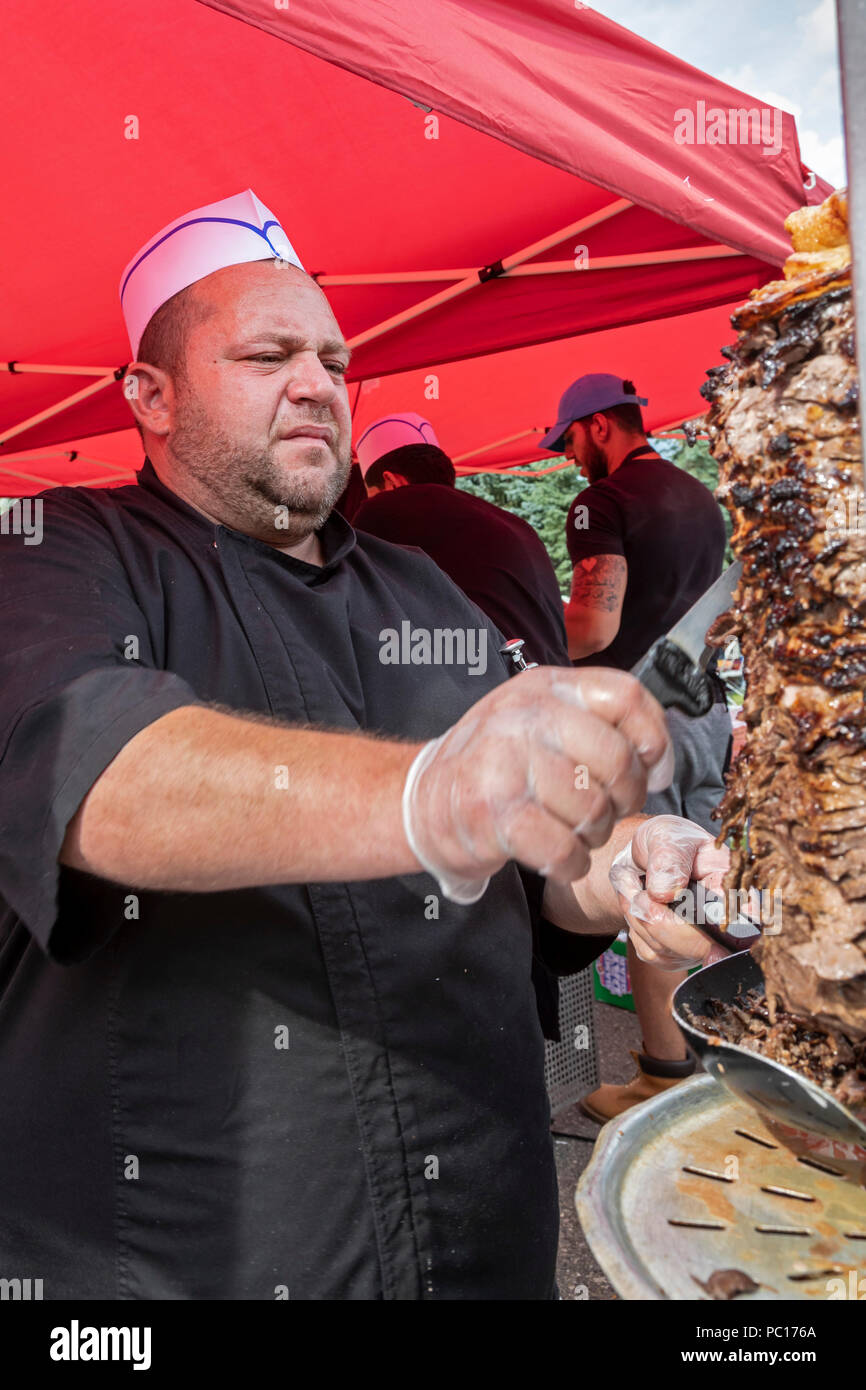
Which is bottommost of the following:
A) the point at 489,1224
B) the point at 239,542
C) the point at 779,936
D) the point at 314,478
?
the point at 489,1224

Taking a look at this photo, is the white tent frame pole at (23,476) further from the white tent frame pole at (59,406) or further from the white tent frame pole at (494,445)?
the white tent frame pole at (494,445)

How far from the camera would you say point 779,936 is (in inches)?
38.8

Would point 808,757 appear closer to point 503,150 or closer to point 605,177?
point 605,177

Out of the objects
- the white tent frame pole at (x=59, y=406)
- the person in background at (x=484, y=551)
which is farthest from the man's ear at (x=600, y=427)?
the white tent frame pole at (x=59, y=406)

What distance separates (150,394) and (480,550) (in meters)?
1.52

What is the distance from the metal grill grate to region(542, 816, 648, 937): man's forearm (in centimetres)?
212

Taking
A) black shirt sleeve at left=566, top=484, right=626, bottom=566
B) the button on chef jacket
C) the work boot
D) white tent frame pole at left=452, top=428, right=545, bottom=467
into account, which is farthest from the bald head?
white tent frame pole at left=452, top=428, right=545, bottom=467

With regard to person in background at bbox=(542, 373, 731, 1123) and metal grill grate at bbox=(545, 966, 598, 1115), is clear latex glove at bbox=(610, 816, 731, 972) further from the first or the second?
metal grill grate at bbox=(545, 966, 598, 1115)

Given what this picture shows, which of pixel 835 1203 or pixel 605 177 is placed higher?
pixel 605 177

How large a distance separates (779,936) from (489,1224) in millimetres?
841

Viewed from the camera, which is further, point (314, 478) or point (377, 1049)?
point (314, 478)

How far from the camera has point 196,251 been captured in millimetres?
1992
